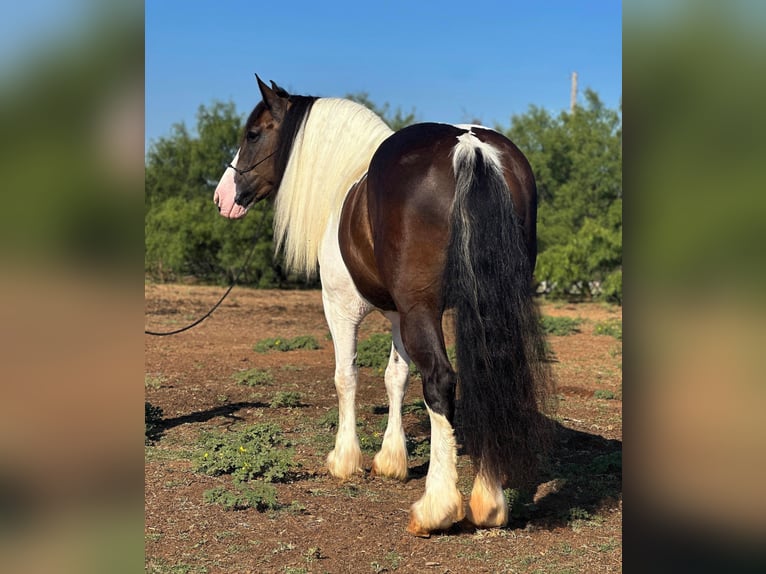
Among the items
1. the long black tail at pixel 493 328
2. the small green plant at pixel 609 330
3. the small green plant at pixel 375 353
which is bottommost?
the small green plant at pixel 375 353

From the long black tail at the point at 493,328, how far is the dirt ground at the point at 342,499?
0.49m

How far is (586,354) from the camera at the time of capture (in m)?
9.95

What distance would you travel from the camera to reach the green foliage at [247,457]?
15.4ft

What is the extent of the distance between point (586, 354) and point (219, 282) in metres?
12.6

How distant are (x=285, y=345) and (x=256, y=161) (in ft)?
17.0

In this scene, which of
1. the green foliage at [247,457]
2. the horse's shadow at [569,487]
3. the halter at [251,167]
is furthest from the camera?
the halter at [251,167]

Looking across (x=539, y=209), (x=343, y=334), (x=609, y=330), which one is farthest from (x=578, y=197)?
(x=343, y=334)

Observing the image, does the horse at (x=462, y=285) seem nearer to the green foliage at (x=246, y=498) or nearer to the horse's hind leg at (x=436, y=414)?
the horse's hind leg at (x=436, y=414)

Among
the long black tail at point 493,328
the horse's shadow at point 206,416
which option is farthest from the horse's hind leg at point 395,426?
the horse's shadow at point 206,416

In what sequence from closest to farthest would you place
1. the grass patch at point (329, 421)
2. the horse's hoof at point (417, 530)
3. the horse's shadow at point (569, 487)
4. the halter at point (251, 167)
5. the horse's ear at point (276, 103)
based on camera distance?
the horse's hoof at point (417, 530) < the horse's shadow at point (569, 487) < the horse's ear at point (276, 103) < the halter at point (251, 167) < the grass patch at point (329, 421)

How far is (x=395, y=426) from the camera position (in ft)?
16.1
